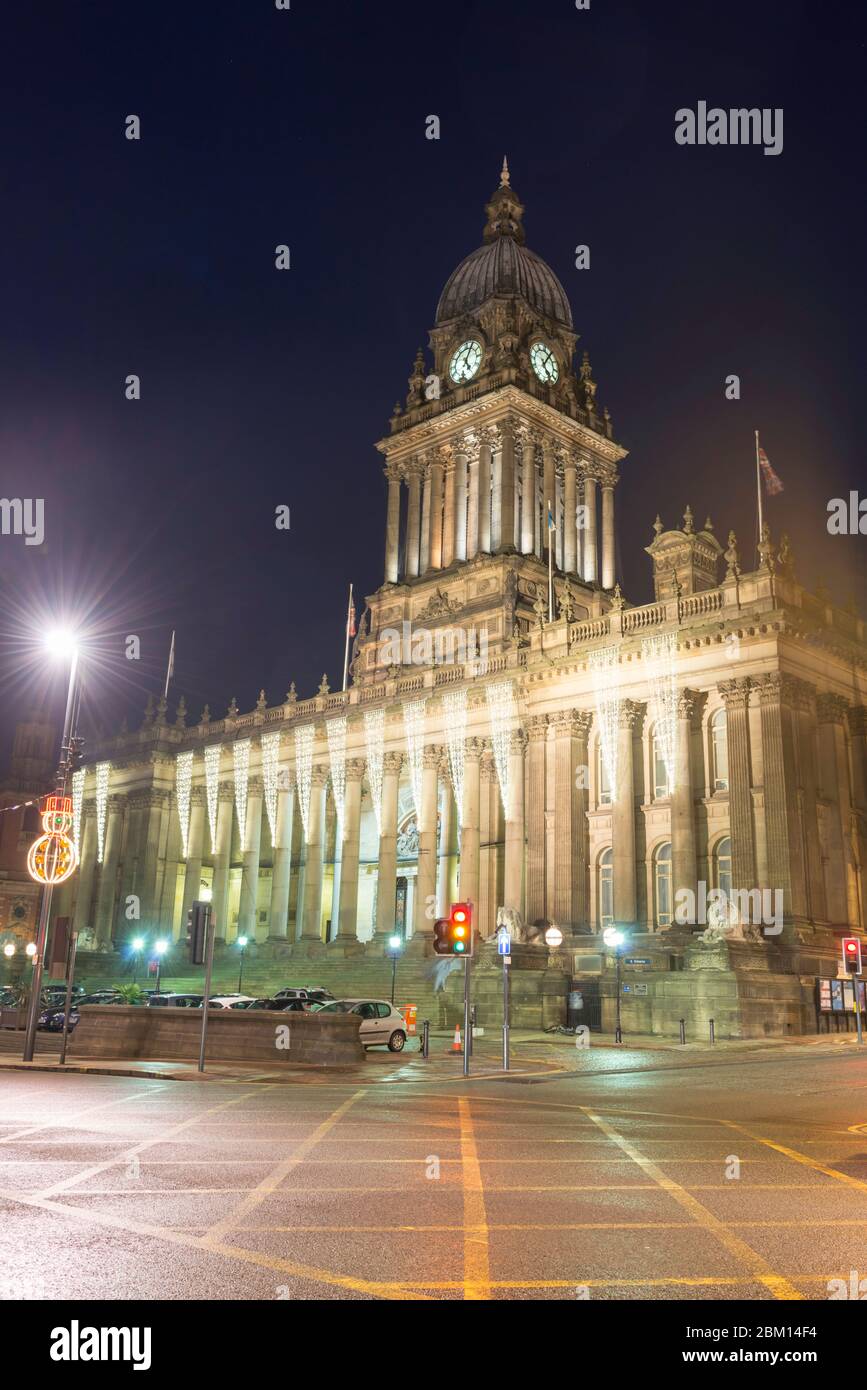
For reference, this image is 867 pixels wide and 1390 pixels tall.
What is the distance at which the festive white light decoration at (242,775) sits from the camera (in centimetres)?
7275

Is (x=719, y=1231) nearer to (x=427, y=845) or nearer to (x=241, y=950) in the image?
(x=427, y=845)

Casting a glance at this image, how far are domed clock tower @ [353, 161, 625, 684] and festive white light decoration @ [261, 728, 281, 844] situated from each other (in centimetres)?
750

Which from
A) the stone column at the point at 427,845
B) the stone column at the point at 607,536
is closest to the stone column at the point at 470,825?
the stone column at the point at 427,845

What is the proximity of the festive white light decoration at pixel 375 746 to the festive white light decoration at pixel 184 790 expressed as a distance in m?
17.7

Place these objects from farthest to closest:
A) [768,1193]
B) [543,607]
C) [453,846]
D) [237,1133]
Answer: [543,607] → [453,846] → [237,1133] → [768,1193]

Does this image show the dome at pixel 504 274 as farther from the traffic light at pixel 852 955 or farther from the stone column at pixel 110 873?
the traffic light at pixel 852 955

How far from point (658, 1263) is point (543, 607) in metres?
63.8

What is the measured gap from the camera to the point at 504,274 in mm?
82000

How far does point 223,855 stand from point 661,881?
3404 centimetres

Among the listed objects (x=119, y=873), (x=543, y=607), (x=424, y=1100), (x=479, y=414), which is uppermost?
(x=479, y=414)

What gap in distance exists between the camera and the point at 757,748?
4734cm

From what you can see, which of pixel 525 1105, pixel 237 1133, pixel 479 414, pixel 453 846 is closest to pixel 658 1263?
pixel 237 1133

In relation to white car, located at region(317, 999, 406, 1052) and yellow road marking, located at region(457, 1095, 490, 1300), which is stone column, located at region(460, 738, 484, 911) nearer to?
white car, located at region(317, 999, 406, 1052)
